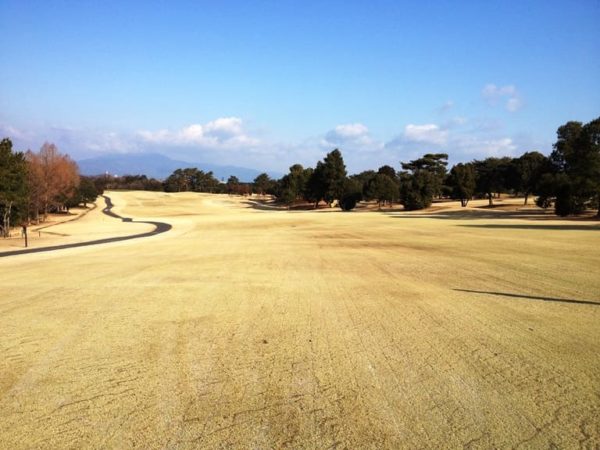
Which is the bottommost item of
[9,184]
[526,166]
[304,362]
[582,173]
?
[304,362]

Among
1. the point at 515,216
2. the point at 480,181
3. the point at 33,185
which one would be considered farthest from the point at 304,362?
the point at 480,181

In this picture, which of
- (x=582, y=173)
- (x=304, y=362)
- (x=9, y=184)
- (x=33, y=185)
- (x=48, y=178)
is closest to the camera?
(x=304, y=362)

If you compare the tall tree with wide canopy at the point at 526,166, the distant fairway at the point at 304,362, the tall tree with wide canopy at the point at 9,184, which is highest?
the tall tree with wide canopy at the point at 526,166

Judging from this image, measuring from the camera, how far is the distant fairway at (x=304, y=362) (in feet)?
13.7

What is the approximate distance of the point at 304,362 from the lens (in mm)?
5836

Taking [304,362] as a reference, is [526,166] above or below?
above

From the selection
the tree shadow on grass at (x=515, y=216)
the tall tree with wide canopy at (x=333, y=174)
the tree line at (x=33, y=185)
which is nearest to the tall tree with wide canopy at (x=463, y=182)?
the tree shadow on grass at (x=515, y=216)

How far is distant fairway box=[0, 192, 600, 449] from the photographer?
418cm

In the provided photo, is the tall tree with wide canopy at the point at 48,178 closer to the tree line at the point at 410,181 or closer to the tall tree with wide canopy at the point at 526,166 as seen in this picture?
the tree line at the point at 410,181

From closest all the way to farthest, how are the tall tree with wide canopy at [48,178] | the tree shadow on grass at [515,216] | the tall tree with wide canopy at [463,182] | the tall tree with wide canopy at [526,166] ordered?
the tree shadow on grass at [515,216] < the tall tree with wide canopy at [48,178] < the tall tree with wide canopy at [463,182] < the tall tree with wide canopy at [526,166]

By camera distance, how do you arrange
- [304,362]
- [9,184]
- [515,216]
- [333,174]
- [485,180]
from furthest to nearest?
[333,174]
[485,180]
[515,216]
[9,184]
[304,362]

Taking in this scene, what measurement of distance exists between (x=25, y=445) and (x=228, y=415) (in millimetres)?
1847

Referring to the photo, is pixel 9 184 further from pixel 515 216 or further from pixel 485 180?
pixel 485 180

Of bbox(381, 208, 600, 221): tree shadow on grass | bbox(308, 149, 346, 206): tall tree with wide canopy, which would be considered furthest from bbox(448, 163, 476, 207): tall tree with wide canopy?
bbox(308, 149, 346, 206): tall tree with wide canopy
